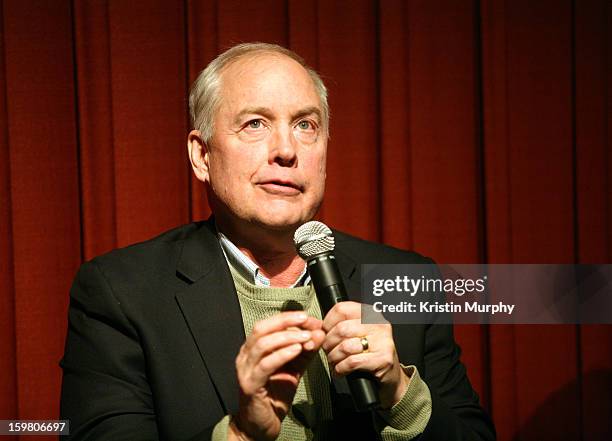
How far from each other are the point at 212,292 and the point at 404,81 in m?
1.13

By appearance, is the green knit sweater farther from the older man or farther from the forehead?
the forehead

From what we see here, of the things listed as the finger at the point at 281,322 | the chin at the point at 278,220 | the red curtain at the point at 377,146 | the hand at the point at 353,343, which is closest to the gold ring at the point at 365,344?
the hand at the point at 353,343

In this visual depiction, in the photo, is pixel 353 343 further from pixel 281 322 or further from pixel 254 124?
pixel 254 124

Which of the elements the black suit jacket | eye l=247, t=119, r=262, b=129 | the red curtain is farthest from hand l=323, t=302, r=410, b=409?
the red curtain

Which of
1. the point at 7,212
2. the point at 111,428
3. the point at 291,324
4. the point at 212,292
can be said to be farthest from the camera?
the point at 7,212

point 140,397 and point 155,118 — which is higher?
point 155,118

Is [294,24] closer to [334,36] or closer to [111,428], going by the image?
[334,36]

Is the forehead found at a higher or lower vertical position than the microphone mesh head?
higher

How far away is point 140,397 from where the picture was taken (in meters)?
1.29

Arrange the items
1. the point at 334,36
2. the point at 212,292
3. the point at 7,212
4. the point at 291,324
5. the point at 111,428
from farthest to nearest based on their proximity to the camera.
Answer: the point at 334,36 < the point at 7,212 < the point at 212,292 < the point at 111,428 < the point at 291,324

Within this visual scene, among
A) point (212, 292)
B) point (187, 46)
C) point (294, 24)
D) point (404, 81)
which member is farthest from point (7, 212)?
point (404, 81)

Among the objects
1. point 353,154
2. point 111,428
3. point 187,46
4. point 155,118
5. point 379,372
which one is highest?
point 187,46

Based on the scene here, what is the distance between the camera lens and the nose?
1379 mm

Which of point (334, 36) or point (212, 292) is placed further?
point (334, 36)
